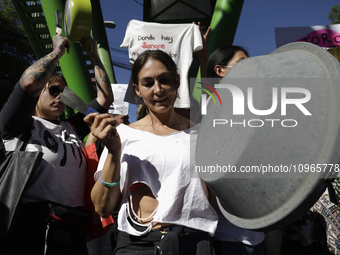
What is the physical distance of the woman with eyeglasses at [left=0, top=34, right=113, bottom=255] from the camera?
4.79ft

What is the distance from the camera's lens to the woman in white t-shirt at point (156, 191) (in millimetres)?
1238

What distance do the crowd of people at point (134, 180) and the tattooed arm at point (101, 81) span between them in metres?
0.28

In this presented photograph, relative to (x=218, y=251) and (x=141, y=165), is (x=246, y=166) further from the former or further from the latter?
(x=218, y=251)

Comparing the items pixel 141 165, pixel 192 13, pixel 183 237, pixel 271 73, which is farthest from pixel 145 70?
pixel 192 13

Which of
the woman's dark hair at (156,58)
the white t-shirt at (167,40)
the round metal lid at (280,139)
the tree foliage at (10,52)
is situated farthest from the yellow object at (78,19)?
the tree foliage at (10,52)

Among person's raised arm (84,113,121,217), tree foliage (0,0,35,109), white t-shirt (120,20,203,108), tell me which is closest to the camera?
person's raised arm (84,113,121,217)

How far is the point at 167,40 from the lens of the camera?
4.47 metres

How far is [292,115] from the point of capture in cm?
81

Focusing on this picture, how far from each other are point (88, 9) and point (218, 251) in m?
1.84

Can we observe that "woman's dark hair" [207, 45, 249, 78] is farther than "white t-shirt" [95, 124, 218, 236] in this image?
Yes

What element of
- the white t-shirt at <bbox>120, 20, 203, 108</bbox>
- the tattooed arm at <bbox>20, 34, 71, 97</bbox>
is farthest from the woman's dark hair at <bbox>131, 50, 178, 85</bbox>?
the white t-shirt at <bbox>120, 20, 203, 108</bbox>

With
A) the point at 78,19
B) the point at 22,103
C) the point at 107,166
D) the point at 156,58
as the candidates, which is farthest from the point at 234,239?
the point at 78,19

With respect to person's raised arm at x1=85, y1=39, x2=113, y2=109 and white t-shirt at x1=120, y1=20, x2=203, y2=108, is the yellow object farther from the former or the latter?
white t-shirt at x1=120, y1=20, x2=203, y2=108

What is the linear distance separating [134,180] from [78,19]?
128 centimetres
